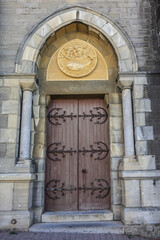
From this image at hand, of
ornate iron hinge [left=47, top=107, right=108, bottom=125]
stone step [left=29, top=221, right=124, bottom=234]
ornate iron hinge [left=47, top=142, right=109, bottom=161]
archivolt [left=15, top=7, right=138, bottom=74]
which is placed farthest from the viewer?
ornate iron hinge [left=47, top=107, right=108, bottom=125]

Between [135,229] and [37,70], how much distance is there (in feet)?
12.2

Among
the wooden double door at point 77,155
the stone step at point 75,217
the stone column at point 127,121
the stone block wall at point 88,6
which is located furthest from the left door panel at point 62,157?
the stone block wall at point 88,6

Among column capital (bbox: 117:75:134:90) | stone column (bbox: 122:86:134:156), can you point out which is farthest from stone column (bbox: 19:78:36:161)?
stone column (bbox: 122:86:134:156)

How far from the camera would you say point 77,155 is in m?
4.55

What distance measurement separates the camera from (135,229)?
365cm

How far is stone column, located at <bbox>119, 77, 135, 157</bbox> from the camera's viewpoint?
407 cm

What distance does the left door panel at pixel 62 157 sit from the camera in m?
4.38

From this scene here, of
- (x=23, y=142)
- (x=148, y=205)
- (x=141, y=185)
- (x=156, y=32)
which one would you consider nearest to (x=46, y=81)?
(x=23, y=142)

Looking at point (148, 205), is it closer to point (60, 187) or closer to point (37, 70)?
point (60, 187)

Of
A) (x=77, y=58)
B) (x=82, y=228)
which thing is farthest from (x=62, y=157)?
(x=77, y=58)

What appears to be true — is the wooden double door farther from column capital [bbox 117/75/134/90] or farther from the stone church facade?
column capital [bbox 117/75/134/90]

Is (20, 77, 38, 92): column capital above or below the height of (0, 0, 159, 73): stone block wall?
below

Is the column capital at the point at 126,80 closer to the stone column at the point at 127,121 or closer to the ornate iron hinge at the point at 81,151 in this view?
the stone column at the point at 127,121

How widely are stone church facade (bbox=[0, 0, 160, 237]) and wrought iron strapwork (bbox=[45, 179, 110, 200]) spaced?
0.02 metres
